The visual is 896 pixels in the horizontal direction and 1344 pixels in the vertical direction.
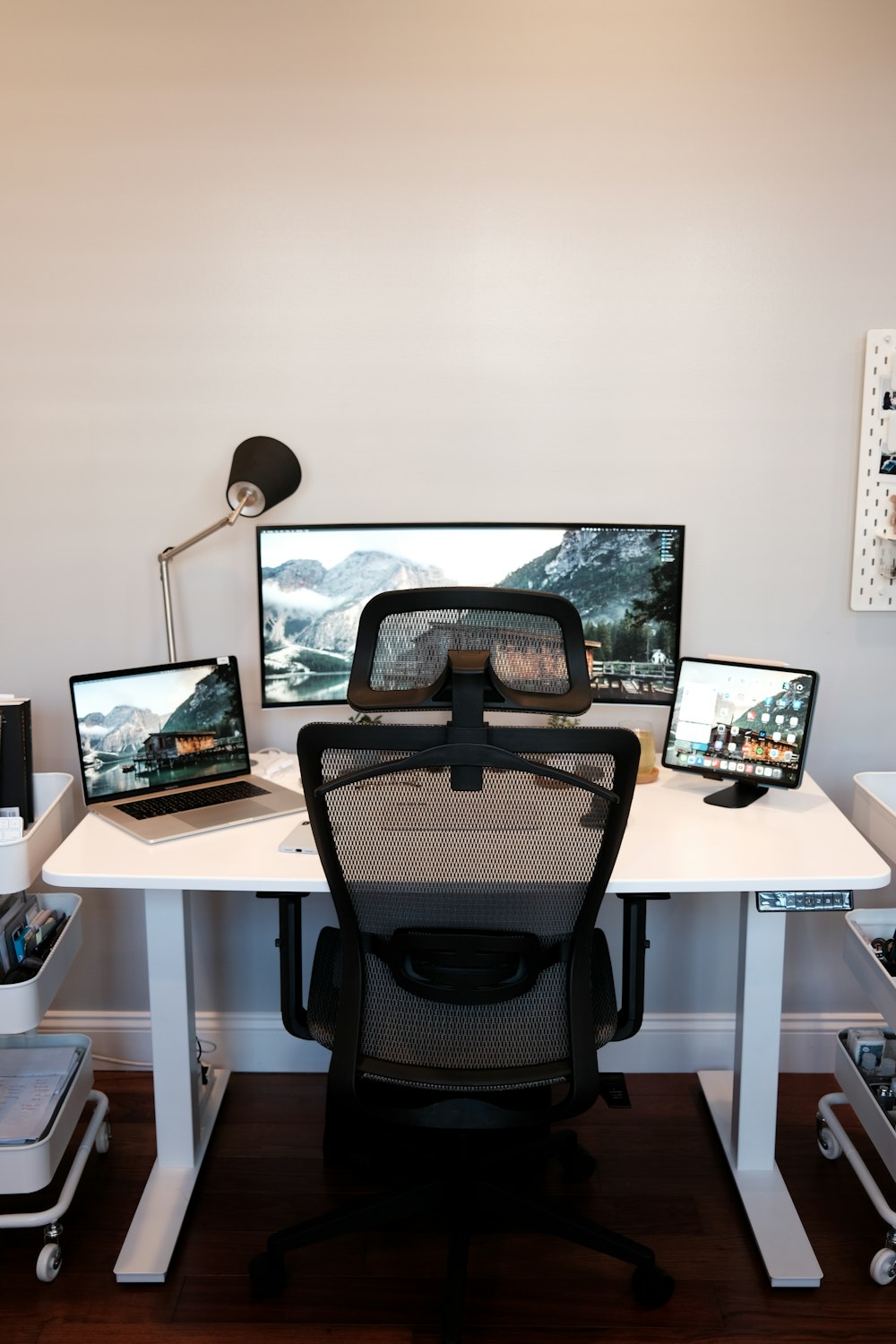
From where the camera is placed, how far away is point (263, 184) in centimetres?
233

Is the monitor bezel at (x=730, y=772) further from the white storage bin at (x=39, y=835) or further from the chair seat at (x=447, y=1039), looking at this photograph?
the white storage bin at (x=39, y=835)

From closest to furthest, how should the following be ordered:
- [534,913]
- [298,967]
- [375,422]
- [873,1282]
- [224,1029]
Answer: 1. [534,913]
2. [298,967]
3. [873,1282]
4. [375,422]
5. [224,1029]

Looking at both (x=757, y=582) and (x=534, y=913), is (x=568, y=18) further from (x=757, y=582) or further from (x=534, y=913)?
(x=534, y=913)

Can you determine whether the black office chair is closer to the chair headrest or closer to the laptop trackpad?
the chair headrest

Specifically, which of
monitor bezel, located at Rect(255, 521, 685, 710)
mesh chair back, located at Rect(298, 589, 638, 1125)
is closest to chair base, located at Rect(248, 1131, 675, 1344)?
mesh chair back, located at Rect(298, 589, 638, 1125)

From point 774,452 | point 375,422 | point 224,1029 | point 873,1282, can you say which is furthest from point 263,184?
point 873,1282

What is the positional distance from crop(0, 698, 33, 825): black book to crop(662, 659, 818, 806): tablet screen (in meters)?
1.28

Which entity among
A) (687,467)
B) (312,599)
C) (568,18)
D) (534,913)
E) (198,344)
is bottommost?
(534,913)

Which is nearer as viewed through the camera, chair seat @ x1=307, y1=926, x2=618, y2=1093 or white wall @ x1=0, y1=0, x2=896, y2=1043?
chair seat @ x1=307, y1=926, x2=618, y2=1093

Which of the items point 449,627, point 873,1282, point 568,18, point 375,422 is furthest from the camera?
point 375,422

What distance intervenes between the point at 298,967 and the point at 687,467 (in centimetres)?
134

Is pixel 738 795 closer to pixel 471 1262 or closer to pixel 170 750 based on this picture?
pixel 471 1262

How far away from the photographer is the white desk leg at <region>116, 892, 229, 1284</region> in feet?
6.88

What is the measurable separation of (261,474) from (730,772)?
112 centimetres
